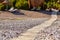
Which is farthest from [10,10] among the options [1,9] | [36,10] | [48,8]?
[48,8]

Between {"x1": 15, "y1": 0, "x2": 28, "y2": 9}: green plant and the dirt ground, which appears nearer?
the dirt ground

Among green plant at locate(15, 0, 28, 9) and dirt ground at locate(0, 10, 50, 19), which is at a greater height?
green plant at locate(15, 0, 28, 9)

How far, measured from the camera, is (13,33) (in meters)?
7.00

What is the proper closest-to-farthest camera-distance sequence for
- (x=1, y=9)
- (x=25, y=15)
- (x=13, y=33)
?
1. (x=13, y=33)
2. (x=25, y=15)
3. (x=1, y=9)

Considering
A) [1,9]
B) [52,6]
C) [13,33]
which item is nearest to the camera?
[13,33]

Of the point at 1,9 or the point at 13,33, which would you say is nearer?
the point at 13,33

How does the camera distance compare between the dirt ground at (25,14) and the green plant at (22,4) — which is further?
the green plant at (22,4)

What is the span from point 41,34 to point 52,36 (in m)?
0.48

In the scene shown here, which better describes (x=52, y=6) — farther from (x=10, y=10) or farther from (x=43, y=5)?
(x=10, y=10)

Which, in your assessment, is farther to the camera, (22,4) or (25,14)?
(22,4)

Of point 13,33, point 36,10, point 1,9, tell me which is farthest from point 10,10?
point 13,33

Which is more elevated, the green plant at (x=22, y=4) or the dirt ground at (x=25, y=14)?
the green plant at (x=22, y=4)

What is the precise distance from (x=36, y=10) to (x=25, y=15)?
1691 mm

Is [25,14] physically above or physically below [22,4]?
below
